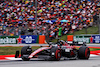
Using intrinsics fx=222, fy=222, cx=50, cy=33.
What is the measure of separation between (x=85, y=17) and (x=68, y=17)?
7.17ft

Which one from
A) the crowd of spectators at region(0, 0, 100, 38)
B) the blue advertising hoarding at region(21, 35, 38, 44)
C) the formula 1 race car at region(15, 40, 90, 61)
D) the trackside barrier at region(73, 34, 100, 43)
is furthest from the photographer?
the crowd of spectators at region(0, 0, 100, 38)

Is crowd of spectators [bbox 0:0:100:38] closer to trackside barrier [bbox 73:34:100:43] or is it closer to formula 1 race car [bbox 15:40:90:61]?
trackside barrier [bbox 73:34:100:43]

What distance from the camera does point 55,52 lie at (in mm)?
8953

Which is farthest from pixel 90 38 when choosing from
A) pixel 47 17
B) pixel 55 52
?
pixel 55 52

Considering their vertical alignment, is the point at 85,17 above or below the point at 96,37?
above

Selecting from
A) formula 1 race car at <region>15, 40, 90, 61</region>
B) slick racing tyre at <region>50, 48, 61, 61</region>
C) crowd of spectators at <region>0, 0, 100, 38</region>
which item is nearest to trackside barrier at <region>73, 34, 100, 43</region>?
crowd of spectators at <region>0, 0, 100, 38</region>

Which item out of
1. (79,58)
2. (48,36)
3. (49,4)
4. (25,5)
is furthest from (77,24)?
(79,58)

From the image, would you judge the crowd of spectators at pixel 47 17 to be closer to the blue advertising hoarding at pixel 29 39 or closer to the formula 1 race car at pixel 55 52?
the blue advertising hoarding at pixel 29 39

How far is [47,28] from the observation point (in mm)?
25562

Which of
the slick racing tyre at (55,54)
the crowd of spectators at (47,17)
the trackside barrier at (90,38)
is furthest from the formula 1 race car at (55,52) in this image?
the trackside barrier at (90,38)

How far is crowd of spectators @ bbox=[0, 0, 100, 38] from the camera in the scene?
86.6 feet

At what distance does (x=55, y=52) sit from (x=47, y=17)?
69.1 ft

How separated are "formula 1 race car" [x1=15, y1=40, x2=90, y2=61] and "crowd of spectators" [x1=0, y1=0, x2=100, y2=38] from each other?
15.0m

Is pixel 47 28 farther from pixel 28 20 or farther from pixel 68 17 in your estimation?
pixel 28 20
